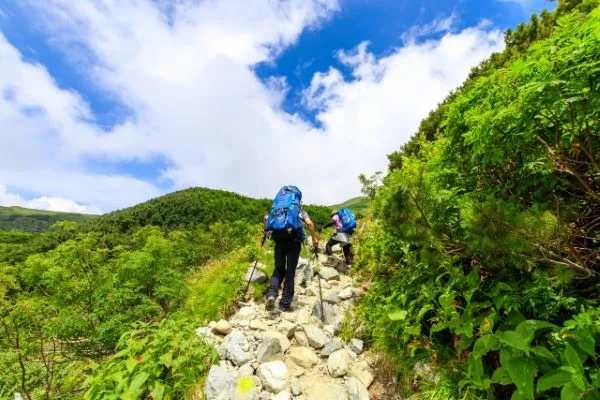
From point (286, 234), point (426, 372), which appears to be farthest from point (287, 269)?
point (426, 372)

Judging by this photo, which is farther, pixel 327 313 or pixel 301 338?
pixel 327 313

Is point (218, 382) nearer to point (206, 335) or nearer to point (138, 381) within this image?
point (138, 381)

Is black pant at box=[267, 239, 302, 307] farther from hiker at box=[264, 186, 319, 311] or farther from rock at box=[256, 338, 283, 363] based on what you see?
rock at box=[256, 338, 283, 363]

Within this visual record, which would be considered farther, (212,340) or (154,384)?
(212,340)

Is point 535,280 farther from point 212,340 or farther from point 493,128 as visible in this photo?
point 212,340

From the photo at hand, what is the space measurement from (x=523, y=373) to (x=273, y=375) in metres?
2.84

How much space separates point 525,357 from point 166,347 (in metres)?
4.37

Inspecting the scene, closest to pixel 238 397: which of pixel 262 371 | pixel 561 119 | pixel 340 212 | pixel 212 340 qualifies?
pixel 262 371

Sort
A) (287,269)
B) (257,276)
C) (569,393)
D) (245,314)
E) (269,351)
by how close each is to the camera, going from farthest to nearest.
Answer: (257,276) → (287,269) → (245,314) → (269,351) → (569,393)

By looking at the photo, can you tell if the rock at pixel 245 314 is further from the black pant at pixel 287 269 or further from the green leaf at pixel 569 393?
the green leaf at pixel 569 393

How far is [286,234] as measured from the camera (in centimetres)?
603

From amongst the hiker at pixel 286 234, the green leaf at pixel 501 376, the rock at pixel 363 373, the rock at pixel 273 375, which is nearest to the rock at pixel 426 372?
the rock at pixel 363 373

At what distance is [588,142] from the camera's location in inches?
97.1

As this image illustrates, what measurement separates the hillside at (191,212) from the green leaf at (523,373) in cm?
5410
